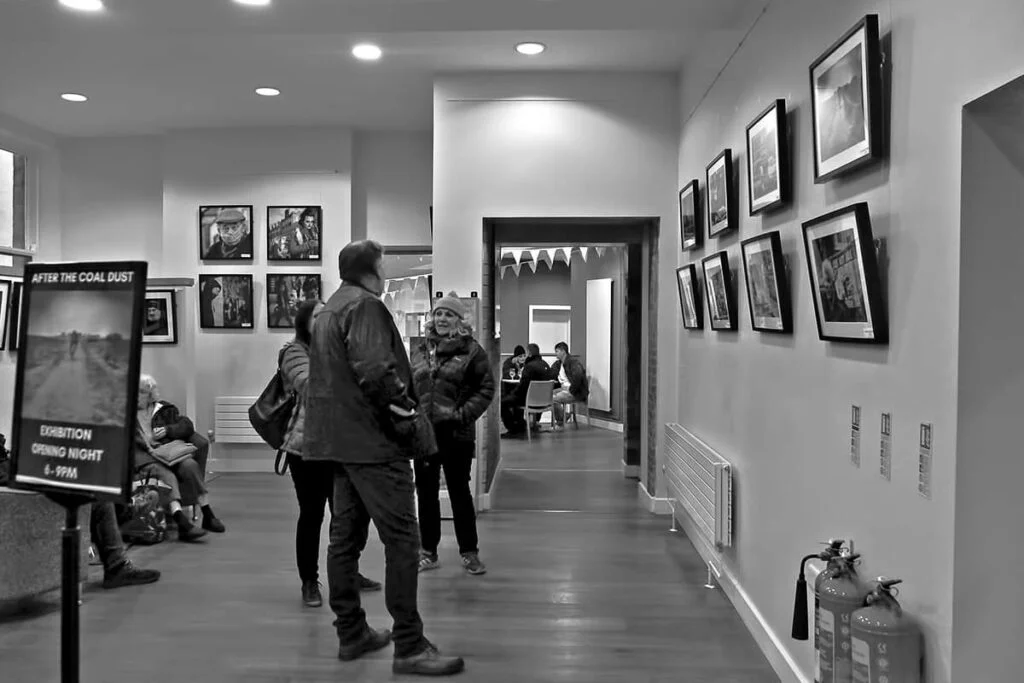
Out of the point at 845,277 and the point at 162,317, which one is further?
the point at 162,317

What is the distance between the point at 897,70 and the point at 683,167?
140 inches

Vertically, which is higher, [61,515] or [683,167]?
[683,167]

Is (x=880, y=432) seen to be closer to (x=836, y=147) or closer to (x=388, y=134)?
(x=836, y=147)

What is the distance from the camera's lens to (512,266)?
14609 millimetres

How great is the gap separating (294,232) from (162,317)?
1.48m

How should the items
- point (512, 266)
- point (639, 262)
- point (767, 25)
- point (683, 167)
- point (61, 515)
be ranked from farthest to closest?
point (512, 266), point (639, 262), point (683, 167), point (61, 515), point (767, 25)

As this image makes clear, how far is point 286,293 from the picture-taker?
313 inches

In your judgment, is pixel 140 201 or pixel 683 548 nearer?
pixel 683 548

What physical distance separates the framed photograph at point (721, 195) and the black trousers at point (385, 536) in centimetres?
224

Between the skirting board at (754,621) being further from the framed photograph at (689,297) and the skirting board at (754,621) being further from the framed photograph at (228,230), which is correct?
the framed photograph at (228,230)

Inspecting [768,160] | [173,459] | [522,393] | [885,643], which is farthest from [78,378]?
[522,393]

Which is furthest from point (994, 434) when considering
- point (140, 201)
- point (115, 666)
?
point (140, 201)

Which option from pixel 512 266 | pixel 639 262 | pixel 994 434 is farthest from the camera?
pixel 512 266

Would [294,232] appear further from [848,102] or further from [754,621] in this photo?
[848,102]
